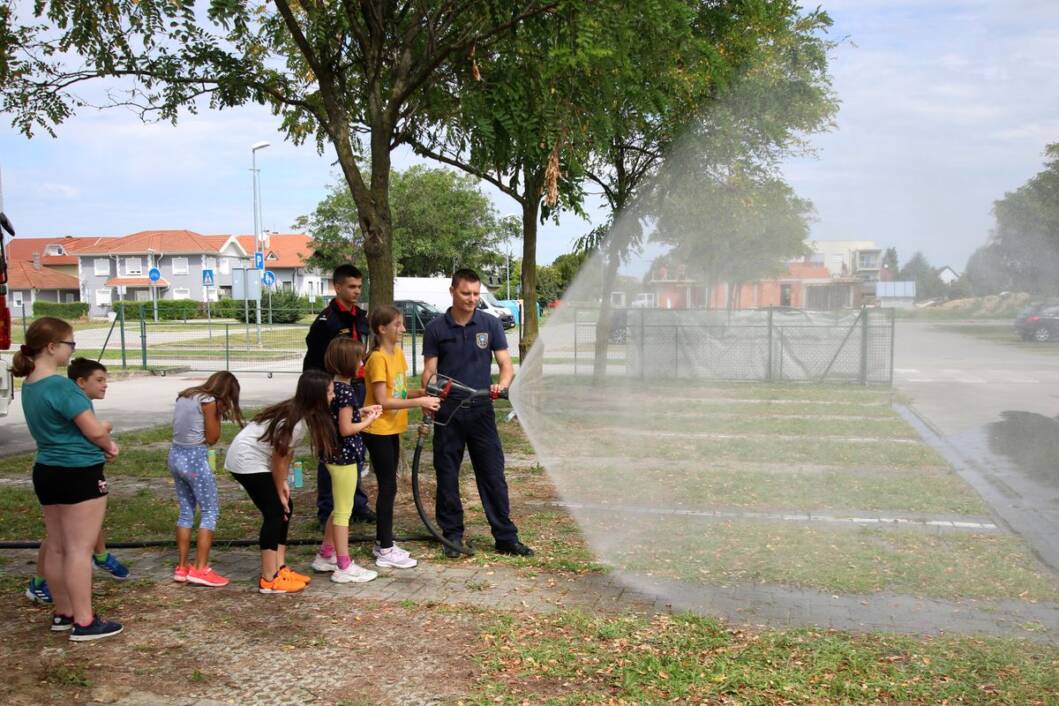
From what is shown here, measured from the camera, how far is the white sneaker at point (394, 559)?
5.54m

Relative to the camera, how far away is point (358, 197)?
8070 millimetres

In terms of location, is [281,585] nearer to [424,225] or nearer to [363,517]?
[363,517]

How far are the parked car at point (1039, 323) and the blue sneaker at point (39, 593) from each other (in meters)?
5.09

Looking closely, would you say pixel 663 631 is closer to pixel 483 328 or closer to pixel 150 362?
pixel 483 328

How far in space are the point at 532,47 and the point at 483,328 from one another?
3741mm

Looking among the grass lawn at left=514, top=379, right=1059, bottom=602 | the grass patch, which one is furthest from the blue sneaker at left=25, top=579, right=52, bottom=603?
the grass lawn at left=514, top=379, right=1059, bottom=602

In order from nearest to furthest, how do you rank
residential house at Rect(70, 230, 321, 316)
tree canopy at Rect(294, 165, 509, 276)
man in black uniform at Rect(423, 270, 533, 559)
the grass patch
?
the grass patch < man in black uniform at Rect(423, 270, 533, 559) < tree canopy at Rect(294, 165, 509, 276) < residential house at Rect(70, 230, 321, 316)

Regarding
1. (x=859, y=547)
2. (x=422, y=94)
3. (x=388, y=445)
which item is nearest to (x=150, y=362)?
(x=422, y=94)

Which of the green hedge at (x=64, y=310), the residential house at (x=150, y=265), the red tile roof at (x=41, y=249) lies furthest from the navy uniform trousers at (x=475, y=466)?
the red tile roof at (x=41, y=249)

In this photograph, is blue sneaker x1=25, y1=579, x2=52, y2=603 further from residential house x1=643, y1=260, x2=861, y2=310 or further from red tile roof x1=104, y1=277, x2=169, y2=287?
red tile roof x1=104, y1=277, x2=169, y2=287

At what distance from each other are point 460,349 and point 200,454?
168 cm

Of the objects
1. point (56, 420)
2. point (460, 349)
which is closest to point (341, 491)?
point (460, 349)

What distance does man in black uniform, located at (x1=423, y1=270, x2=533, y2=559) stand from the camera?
5684 millimetres

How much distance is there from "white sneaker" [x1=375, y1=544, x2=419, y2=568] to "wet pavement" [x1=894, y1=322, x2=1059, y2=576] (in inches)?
120
